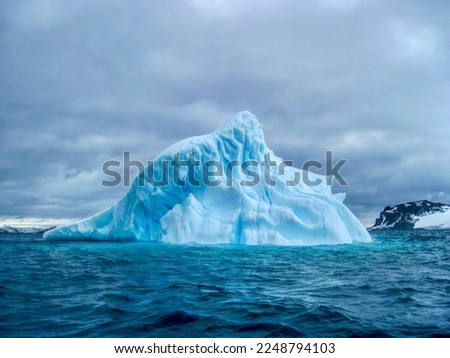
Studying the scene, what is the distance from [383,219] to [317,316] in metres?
163

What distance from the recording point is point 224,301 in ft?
21.9

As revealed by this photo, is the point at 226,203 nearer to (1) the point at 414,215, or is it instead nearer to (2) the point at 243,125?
(2) the point at 243,125

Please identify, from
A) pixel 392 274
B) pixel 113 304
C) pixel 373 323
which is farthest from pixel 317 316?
pixel 392 274

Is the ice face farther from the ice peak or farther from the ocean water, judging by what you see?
the ocean water

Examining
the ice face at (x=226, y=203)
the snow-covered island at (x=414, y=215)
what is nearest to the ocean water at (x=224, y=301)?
the ice face at (x=226, y=203)

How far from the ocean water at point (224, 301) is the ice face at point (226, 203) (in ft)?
30.9

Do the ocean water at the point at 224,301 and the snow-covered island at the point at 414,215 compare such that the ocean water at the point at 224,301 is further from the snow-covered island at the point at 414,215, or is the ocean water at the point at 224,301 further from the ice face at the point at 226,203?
the snow-covered island at the point at 414,215

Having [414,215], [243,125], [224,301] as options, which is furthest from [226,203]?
[414,215]

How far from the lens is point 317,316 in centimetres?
565

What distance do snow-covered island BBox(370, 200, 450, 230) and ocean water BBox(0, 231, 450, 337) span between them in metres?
133

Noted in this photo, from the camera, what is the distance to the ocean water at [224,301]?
5.13m

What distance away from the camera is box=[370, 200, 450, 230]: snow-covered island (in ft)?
433

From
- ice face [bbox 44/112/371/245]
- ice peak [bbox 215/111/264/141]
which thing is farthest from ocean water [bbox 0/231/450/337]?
ice peak [bbox 215/111/264/141]

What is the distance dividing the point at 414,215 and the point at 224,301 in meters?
157
